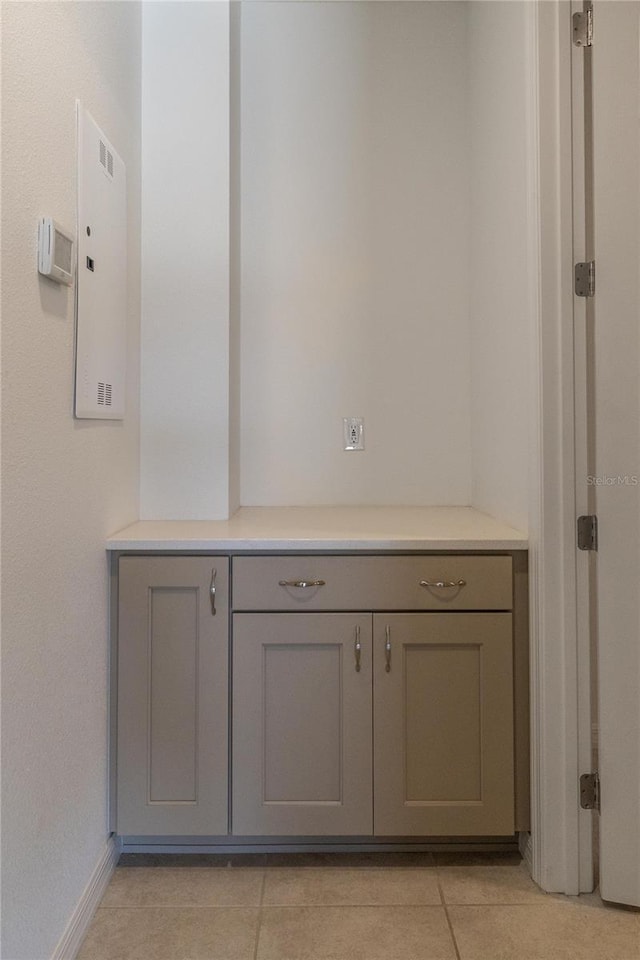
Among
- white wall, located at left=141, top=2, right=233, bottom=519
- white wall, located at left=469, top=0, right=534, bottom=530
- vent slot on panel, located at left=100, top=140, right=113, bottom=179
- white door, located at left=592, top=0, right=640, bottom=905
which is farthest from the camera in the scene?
white wall, located at left=141, top=2, right=233, bottom=519

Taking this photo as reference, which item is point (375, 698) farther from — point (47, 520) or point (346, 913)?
point (47, 520)

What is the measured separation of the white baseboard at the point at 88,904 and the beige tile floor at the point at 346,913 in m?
0.02

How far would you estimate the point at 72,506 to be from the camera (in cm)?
148

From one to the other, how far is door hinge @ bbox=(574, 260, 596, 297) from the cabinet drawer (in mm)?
720

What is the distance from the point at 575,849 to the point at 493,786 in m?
0.24

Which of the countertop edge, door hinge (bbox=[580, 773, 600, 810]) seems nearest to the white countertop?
the countertop edge

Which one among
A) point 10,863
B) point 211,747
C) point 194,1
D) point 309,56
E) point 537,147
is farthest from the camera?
point 309,56

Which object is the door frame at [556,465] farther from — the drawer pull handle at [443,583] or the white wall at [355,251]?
the white wall at [355,251]

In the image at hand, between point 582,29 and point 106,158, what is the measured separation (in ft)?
4.12

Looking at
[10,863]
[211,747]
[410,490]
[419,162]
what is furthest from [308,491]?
[10,863]

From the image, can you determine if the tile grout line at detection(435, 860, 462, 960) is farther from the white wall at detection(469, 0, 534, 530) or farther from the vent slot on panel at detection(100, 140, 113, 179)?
the vent slot on panel at detection(100, 140, 113, 179)

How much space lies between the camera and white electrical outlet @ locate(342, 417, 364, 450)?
247 cm

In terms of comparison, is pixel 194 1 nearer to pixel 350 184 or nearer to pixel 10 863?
pixel 350 184

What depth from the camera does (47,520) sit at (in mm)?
1337
